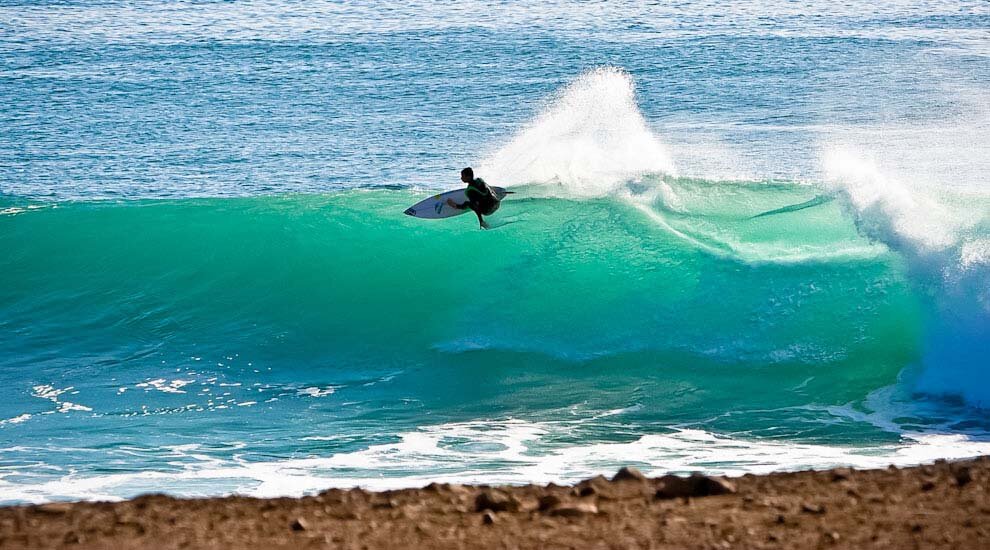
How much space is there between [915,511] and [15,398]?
8299mm

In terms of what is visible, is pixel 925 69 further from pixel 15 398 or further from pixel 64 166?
pixel 15 398

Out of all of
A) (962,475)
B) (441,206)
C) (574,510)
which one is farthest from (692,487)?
(441,206)

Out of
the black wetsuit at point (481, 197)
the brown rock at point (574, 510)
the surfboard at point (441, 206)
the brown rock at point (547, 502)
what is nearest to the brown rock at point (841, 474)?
the brown rock at point (574, 510)

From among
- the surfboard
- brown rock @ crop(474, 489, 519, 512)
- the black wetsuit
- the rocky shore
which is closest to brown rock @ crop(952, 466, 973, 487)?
the rocky shore

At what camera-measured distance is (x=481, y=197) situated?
13461 mm

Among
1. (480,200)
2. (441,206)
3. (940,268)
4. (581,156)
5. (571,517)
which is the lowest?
(571,517)

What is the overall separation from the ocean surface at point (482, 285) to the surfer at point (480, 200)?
106cm

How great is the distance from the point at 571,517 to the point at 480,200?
781cm

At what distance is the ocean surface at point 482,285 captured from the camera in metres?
9.62

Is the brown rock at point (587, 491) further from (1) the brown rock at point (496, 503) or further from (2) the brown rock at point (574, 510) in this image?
(1) the brown rock at point (496, 503)

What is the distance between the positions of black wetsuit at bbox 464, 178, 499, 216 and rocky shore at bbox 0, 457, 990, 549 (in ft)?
23.1

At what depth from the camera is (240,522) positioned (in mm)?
6023

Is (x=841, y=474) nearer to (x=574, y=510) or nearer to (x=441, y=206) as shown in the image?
(x=574, y=510)

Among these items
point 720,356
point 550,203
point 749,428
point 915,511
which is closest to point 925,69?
point 550,203
